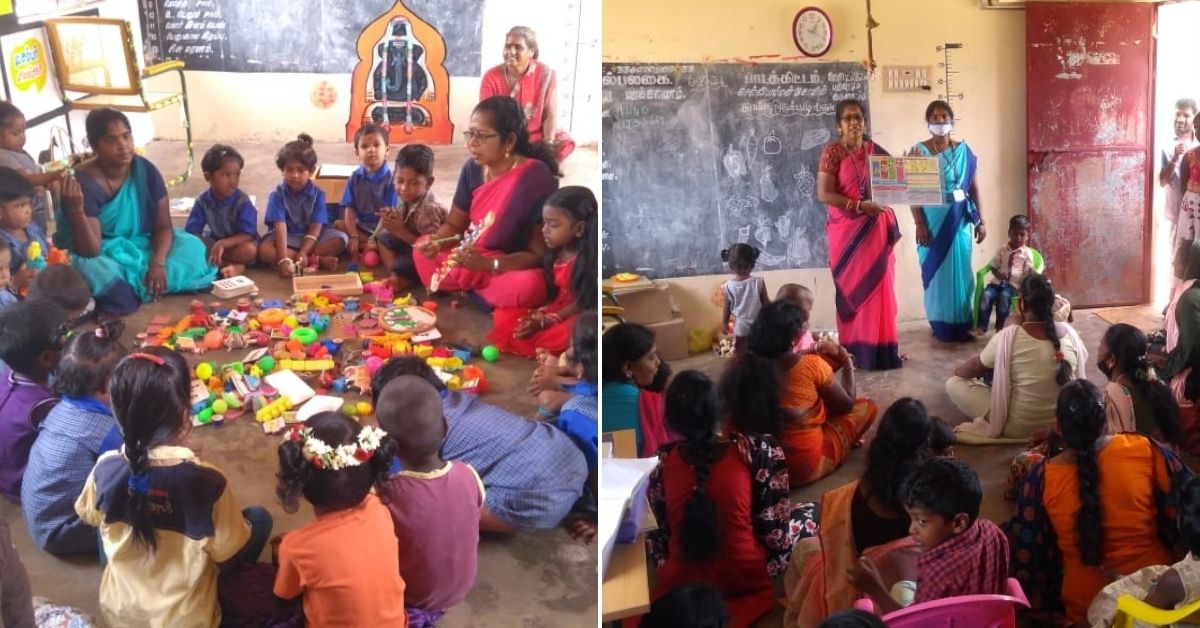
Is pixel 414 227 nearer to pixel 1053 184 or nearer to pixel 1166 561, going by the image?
pixel 1166 561

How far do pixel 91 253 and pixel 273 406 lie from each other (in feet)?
1.37

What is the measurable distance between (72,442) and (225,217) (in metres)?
0.46

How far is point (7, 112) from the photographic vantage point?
182 centimetres

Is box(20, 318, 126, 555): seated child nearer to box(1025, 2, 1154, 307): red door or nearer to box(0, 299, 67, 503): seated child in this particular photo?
box(0, 299, 67, 503): seated child

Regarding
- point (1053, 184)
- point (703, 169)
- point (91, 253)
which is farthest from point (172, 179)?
point (1053, 184)

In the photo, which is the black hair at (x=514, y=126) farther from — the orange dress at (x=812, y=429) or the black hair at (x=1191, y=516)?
the black hair at (x=1191, y=516)

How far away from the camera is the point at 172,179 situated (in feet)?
6.25

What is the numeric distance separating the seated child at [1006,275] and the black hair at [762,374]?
46.6 inches

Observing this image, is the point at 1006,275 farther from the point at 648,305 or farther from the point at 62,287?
the point at 62,287

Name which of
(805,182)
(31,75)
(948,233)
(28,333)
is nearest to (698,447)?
(28,333)

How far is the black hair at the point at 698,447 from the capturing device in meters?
2.60

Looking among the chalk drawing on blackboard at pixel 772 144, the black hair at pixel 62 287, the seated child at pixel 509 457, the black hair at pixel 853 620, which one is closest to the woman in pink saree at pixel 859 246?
the chalk drawing on blackboard at pixel 772 144

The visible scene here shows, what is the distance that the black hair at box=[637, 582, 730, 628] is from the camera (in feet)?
7.87

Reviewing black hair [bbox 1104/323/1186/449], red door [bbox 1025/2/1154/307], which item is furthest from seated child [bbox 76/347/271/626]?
red door [bbox 1025/2/1154/307]
